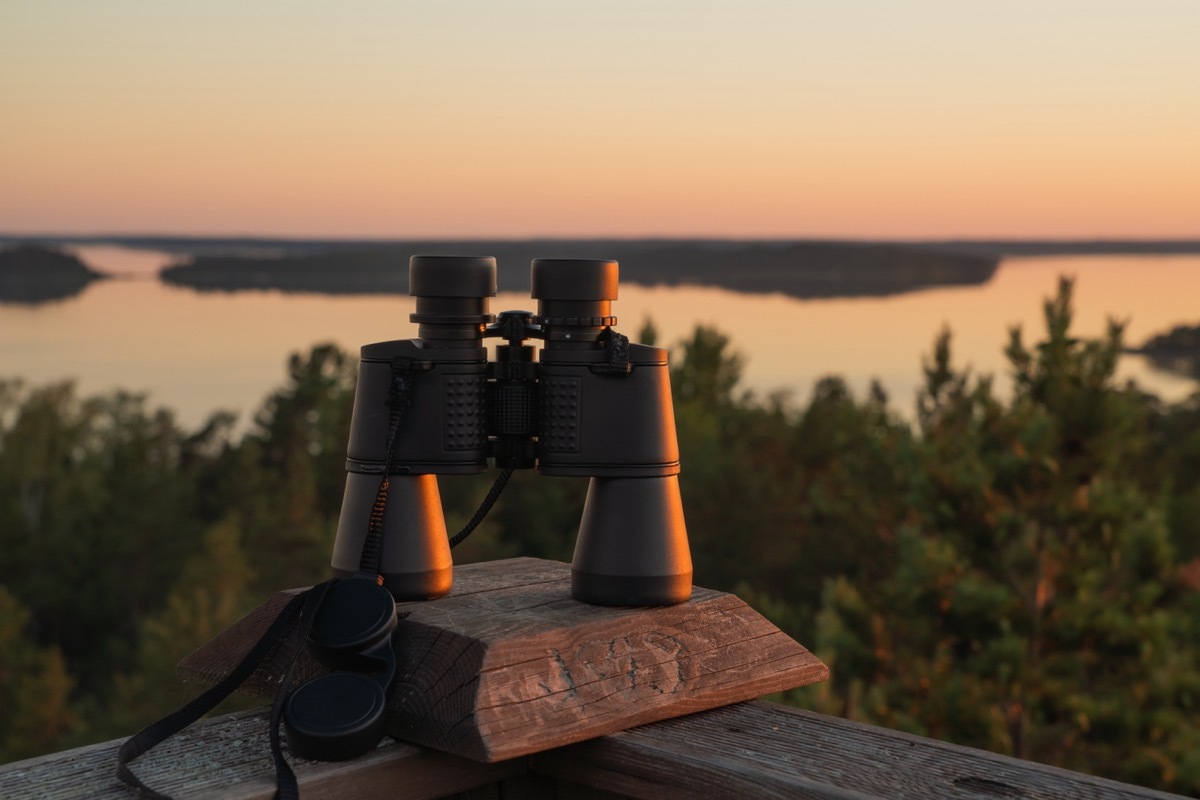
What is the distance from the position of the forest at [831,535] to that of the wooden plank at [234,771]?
58.8 inches

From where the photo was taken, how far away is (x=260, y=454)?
4431 cm

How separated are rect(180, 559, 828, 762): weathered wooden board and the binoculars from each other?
9cm

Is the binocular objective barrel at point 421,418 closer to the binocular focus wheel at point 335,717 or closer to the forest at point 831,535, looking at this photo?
the binocular focus wheel at point 335,717

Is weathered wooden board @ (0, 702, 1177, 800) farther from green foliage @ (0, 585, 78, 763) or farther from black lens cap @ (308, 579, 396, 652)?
green foliage @ (0, 585, 78, 763)

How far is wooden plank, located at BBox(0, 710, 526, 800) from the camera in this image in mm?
1331

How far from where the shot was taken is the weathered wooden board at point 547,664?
56.7 inches

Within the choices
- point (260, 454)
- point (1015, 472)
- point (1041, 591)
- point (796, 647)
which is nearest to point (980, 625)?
point (1041, 591)

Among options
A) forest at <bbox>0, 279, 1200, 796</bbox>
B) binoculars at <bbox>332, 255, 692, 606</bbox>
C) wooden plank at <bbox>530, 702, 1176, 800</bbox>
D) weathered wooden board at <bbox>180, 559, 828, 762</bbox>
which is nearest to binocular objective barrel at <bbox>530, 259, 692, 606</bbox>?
binoculars at <bbox>332, 255, 692, 606</bbox>

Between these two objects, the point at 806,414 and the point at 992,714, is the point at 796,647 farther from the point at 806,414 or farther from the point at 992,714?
the point at 806,414

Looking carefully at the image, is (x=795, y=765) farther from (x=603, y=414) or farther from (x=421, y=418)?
(x=421, y=418)

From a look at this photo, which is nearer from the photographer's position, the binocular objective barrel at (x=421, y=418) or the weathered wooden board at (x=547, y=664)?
the weathered wooden board at (x=547, y=664)

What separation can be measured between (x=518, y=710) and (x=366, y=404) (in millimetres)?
535

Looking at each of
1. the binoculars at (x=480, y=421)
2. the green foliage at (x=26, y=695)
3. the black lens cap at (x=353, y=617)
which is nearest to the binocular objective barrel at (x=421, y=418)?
the binoculars at (x=480, y=421)

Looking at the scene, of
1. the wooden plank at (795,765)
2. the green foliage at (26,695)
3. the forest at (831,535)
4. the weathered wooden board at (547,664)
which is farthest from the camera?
the green foliage at (26,695)
